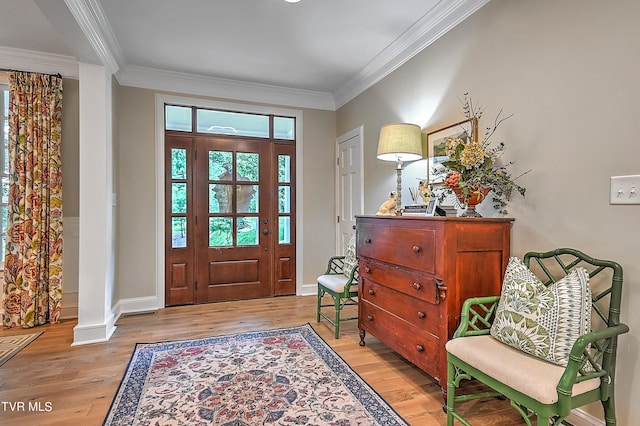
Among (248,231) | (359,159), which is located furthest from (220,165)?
(359,159)

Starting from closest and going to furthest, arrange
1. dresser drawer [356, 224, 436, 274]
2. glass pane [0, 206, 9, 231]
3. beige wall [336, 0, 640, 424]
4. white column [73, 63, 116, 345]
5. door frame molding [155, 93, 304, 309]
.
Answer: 1. beige wall [336, 0, 640, 424]
2. dresser drawer [356, 224, 436, 274]
3. white column [73, 63, 116, 345]
4. glass pane [0, 206, 9, 231]
5. door frame molding [155, 93, 304, 309]

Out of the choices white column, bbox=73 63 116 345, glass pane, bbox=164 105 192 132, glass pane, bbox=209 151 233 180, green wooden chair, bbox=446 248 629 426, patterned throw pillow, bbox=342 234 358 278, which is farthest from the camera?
glass pane, bbox=209 151 233 180

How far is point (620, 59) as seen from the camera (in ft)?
5.16

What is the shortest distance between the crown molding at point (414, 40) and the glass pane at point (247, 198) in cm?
168

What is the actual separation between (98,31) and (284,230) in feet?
9.00

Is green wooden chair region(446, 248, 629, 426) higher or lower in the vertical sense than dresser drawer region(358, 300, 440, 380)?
higher

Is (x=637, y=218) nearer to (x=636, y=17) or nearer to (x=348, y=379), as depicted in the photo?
(x=636, y=17)

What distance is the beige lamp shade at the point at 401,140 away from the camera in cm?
275

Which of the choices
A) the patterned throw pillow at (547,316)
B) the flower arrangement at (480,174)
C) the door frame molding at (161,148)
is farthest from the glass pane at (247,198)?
the patterned throw pillow at (547,316)

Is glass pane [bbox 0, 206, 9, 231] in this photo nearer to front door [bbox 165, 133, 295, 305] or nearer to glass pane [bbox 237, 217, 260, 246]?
front door [bbox 165, 133, 295, 305]

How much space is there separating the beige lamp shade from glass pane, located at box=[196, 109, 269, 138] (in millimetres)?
1999

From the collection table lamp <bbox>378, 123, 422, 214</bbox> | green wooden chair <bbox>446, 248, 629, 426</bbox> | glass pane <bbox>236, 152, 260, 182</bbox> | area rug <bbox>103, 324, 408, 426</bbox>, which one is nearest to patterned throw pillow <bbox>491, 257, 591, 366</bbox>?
green wooden chair <bbox>446, 248, 629, 426</bbox>

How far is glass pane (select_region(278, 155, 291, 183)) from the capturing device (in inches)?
174

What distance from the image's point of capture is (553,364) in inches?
57.5
